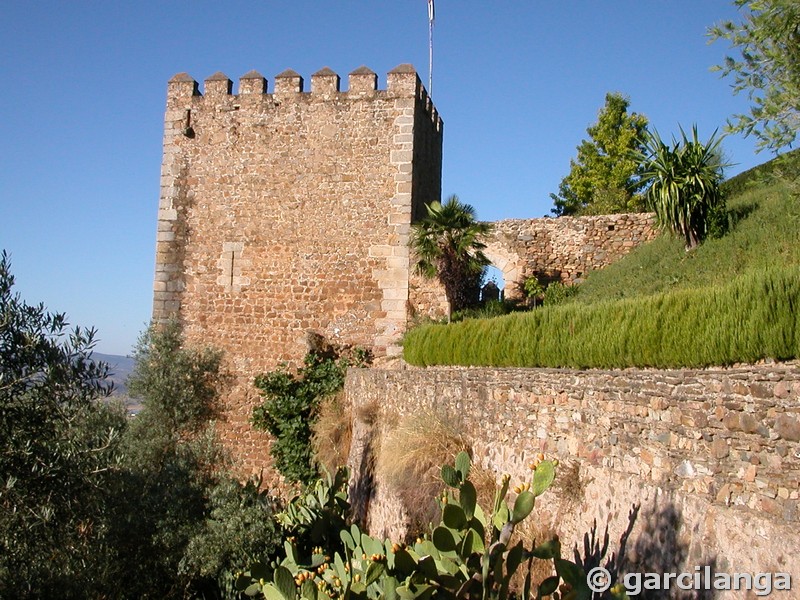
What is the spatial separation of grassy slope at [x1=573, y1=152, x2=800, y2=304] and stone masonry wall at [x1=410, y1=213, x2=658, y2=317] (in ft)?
2.13

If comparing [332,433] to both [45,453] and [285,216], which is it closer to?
[285,216]

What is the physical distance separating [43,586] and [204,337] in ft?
32.9

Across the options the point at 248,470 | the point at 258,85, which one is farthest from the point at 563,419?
the point at 258,85

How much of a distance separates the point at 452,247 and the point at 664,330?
901cm

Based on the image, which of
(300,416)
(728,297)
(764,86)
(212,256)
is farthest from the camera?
(212,256)

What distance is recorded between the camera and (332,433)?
1573 centimetres

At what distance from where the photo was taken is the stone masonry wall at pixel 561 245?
17.7 metres

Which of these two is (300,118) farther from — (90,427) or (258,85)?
(90,427)

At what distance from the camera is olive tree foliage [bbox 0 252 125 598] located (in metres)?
7.16

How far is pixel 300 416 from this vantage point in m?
16.7

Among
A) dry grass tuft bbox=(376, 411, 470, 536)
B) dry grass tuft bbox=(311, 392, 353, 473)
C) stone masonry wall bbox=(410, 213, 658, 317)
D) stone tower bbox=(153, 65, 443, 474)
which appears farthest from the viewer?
stone masonry wall bbox=(410, 213, 658, 317)

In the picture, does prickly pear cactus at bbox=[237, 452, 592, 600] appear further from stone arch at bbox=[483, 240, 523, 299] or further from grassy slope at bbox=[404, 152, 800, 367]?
stone arch at bbox=[483, 240, 523, 299]

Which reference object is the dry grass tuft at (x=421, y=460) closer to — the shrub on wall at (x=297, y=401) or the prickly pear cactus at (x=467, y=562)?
the prickly pear cactus at (x=467, y=562)

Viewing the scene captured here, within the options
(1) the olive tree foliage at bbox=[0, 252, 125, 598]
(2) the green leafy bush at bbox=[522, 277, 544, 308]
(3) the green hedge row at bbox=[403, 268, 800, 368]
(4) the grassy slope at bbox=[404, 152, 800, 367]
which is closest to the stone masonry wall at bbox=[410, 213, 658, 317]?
(2) the green leafy bush at bbox=[522, 277, 544, 308]
